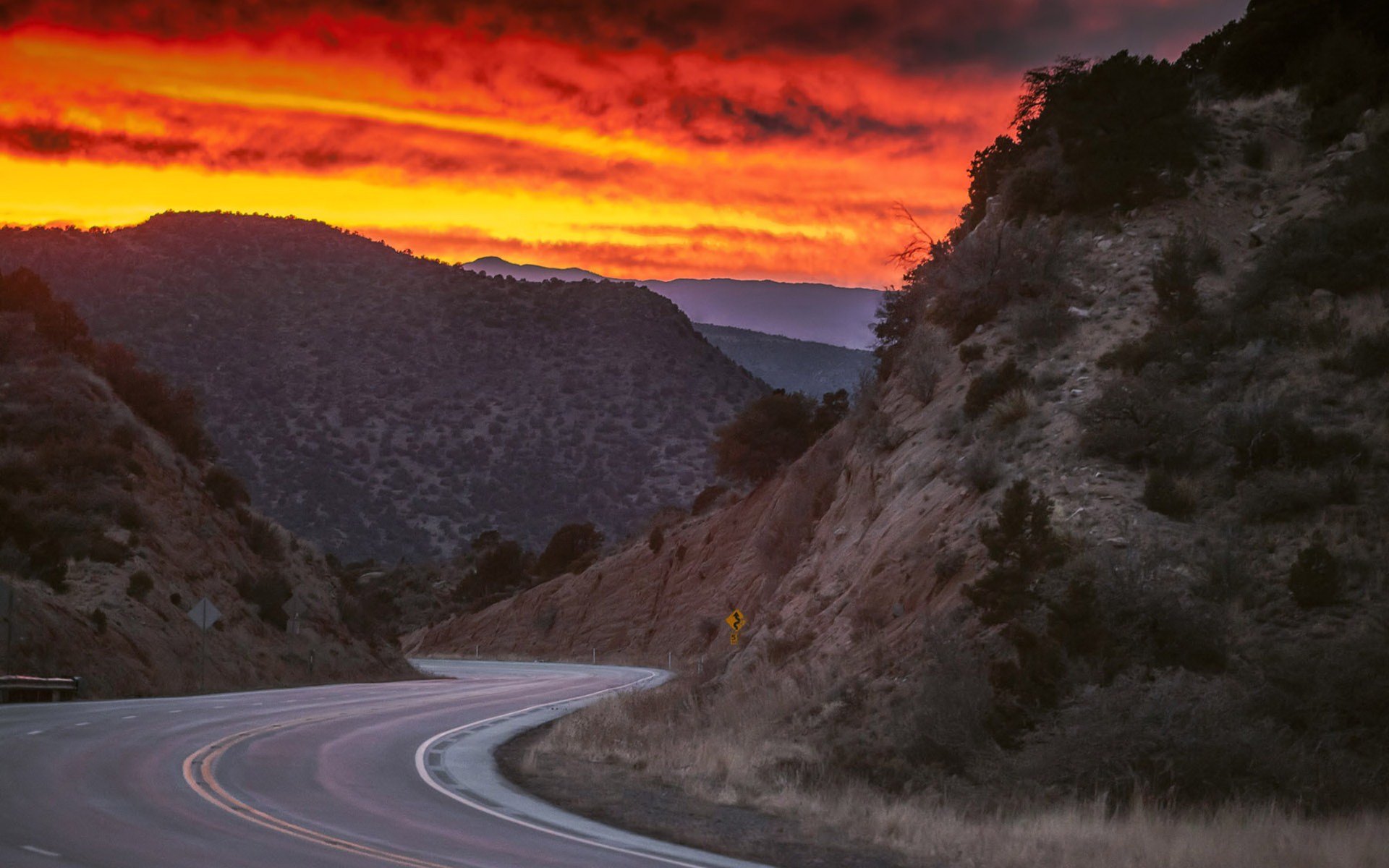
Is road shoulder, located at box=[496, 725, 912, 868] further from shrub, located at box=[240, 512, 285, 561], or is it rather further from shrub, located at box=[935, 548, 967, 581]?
shrub, located at box=[240, 512, 285, 561]

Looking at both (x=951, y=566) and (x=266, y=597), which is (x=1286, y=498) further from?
(x=266, y=597)

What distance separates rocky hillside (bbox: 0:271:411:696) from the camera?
35.6m

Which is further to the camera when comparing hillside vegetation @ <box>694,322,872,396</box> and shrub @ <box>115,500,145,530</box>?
hillside vegetation @ <box>694,322,872,396</box>

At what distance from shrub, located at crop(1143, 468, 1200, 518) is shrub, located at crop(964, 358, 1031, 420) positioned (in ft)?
16.4

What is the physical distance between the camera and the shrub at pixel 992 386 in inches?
1041

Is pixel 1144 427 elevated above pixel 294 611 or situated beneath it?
elevated above

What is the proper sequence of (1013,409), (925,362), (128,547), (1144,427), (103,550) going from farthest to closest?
(128,547) < (103,550) < (925,362) < (1013,409) < (1144,427)

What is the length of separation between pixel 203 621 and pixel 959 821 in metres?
27.5

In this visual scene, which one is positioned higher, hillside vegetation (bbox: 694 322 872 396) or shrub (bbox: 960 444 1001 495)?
hillside vegetation (bbox: 694 322 872 396)

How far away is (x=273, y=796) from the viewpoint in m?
15.2

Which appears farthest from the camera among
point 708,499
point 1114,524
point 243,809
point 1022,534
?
point 708,499

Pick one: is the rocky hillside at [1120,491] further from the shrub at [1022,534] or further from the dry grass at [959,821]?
the dry grass at [959,821]

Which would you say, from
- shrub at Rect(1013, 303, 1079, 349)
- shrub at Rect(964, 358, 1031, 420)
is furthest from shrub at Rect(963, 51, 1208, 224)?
shrub at Rect(964, 358, 1031, 420)

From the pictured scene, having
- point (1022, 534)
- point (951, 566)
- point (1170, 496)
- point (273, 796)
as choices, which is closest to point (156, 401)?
point (951, 566)
